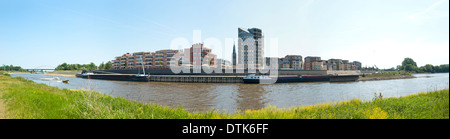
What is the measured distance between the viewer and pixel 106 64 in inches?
4471

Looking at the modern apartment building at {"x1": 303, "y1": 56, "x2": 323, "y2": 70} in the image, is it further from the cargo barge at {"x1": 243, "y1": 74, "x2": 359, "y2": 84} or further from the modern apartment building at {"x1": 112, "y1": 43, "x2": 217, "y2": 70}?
the modern apartment building at {"x1": 112, "y1": 43, "x2": 217, "y2": 70}

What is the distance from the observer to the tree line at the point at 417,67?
110938 millimetres

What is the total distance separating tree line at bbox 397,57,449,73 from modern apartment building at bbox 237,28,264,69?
96602 millimetres

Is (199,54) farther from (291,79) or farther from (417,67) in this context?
(417,67)

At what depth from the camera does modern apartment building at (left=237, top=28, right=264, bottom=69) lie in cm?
8938

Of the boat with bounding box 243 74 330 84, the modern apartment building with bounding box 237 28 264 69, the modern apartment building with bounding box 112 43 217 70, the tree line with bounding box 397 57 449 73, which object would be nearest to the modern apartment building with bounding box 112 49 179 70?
the modern apartment building with bounding box 112 43 217 70

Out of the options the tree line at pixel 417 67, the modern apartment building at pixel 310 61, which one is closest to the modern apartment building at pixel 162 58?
the modern apartment building at pixel 310 61

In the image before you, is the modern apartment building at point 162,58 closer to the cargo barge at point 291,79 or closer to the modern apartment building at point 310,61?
the cargo barge at point 291,79

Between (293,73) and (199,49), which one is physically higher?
(199,49)

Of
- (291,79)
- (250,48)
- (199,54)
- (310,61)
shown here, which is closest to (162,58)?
(199,54)

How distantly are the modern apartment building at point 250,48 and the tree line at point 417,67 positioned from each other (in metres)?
96.6
